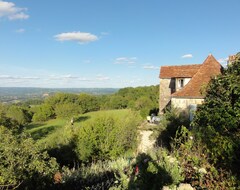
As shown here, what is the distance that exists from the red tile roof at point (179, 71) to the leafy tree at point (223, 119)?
14.3 meters

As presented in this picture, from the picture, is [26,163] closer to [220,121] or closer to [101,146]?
[220,121]

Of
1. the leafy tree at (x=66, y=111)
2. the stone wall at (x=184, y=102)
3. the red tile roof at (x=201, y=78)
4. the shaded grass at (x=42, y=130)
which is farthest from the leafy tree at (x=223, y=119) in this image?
the leafy tree at (x=66, y=111)

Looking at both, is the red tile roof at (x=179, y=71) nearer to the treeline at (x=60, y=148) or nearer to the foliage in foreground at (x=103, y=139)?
the treeline at (x=60, y=148)

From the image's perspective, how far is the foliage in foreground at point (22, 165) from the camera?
6188 mm

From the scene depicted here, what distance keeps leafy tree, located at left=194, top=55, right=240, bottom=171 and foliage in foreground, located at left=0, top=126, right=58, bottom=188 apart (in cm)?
475

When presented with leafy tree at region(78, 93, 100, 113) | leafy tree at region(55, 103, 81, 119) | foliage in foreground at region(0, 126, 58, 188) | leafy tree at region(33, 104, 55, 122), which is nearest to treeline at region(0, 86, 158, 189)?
foliage in foreground at region(0, 126, 58, 188)

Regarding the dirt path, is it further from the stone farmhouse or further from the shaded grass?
the shaded grass

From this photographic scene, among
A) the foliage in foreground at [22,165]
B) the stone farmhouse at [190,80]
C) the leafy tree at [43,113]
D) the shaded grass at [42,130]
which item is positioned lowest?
the shaded grass at [42,130]

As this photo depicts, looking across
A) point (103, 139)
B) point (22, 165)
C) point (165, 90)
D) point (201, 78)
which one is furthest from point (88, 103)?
point (22, 165)

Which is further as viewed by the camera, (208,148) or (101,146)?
(101,146)

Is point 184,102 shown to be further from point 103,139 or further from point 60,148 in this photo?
point 60,148

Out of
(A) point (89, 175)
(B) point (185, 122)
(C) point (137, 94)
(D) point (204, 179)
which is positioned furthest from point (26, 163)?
(C) point (137, 94)

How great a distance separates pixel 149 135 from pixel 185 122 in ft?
12.1

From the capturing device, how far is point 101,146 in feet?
47.8
